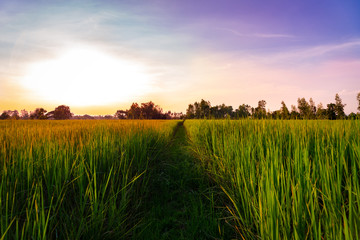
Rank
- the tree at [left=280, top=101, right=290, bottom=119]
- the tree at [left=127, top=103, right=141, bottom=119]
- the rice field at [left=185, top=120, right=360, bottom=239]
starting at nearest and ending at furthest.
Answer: the rice field at [left=185, top=120, right=360, bottom=239], the tree at [left=280, top=101, right=290, bottom=119], the tree at [left=127, top=103, right=141, bottom=119]

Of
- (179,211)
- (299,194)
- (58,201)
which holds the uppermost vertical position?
(299,194)

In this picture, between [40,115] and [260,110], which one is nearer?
[260,110]

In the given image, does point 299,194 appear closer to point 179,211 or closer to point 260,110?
point 179,211

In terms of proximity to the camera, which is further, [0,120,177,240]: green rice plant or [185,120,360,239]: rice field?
[0,120,177,240]: green rice plant

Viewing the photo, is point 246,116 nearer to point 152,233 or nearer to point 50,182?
point 152,233

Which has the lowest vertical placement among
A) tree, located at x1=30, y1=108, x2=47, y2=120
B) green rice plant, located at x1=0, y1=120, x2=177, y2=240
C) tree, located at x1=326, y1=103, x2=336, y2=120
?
green rice plant, located at x1=0, y1=120, x2=177, y2=240

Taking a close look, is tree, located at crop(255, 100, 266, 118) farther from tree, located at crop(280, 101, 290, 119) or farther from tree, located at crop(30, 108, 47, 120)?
tree, located at crop(30, 108, 47, 120)

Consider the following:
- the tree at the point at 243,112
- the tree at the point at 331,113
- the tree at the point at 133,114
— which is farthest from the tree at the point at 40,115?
the tree at the point at 331,113

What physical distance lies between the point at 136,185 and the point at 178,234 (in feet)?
3.31

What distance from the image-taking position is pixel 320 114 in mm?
4180

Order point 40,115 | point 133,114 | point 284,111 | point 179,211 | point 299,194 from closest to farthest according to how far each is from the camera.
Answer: point 299,194
point 179,211
point 284,111
point 133,114
point 40,115

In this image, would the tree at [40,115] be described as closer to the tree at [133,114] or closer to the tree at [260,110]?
the tree at [133,114]

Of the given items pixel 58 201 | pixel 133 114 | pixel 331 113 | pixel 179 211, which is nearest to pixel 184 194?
pixel 179 211

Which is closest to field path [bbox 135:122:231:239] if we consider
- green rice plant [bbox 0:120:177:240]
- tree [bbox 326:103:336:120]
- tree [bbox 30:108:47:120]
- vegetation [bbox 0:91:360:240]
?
vegetation [bbox 0:91:360:240]
